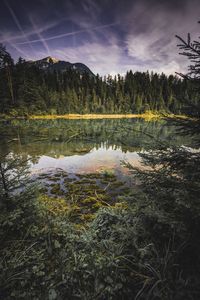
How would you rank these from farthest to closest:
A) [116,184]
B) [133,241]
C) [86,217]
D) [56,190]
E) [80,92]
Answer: [80,92]
[116,184]
[56,190]
[86,217]
[133,241]

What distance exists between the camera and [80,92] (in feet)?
214

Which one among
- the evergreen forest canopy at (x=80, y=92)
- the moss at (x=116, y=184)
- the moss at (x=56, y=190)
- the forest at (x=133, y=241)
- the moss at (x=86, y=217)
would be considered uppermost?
the evergreen forest canopy at (x=80, y=92)

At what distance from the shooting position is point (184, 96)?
2355 mm

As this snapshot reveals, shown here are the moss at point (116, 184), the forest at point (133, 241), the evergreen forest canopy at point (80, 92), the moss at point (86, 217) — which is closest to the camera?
the forest at point (133, 241)

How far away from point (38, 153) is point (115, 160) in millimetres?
5941

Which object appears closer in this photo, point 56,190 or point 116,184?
point 56,190

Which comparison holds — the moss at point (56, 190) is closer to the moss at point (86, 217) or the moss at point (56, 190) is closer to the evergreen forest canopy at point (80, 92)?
the moss at point (86, 217)

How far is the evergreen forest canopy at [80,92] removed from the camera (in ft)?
112

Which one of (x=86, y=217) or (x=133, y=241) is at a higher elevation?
(x=133, y=241)

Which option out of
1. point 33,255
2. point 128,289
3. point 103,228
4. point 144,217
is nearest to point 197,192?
point 144,217

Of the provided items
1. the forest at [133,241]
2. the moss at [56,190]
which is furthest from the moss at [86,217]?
the moss at [56,190]

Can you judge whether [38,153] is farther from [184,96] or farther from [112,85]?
[112,85]

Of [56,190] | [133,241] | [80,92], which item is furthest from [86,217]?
[80,92]

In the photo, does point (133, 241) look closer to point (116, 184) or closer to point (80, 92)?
point (116, 184)
